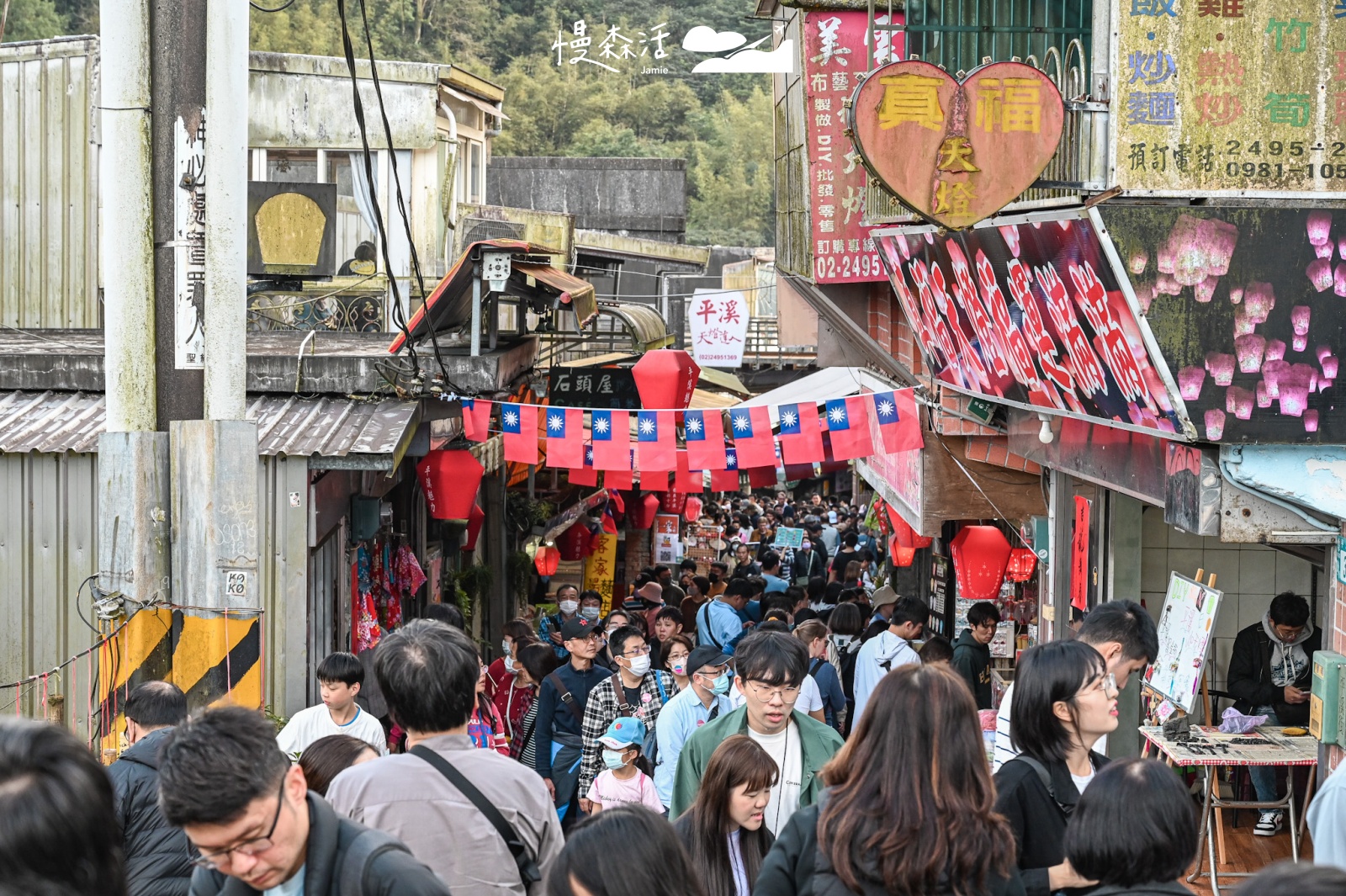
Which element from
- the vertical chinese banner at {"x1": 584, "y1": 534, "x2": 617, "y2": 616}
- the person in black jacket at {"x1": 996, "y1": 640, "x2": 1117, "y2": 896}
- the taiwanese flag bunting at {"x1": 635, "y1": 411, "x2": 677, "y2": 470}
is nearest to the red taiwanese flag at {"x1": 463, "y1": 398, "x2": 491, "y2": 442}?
the taiwanese flag bunting at {"x1": 635, "y1": 411, "x2": 677, "y2": 470}

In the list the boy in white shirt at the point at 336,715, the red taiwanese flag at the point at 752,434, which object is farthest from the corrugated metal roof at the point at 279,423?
the red taiwanese flag at the point at 752,434

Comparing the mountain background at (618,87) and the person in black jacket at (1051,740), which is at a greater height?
the mountain background at (618,87)

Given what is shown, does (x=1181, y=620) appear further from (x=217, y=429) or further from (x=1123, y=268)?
(x=217, y=429)

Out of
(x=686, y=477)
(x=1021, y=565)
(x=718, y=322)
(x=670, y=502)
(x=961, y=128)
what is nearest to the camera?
(x=961, y=128)

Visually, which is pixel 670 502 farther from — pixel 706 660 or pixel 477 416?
pixel 706 660

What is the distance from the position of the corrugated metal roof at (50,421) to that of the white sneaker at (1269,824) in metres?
7.74

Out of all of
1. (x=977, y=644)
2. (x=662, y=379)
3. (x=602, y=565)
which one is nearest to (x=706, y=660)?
(x=977, y=644)

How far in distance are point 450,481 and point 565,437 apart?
1.65 m

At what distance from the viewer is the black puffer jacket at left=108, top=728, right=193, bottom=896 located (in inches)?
188

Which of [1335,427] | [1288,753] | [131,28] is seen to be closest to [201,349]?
[131,28]

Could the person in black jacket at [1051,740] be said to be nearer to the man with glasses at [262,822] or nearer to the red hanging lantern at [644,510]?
the man with glasses at [262,822]

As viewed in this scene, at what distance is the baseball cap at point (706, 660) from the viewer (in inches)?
279

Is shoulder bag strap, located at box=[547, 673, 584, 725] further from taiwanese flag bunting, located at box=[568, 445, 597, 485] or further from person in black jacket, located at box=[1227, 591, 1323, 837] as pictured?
person in black jacket, located at box=[1227, 591, 1323, 837]

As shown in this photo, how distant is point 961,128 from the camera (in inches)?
268
